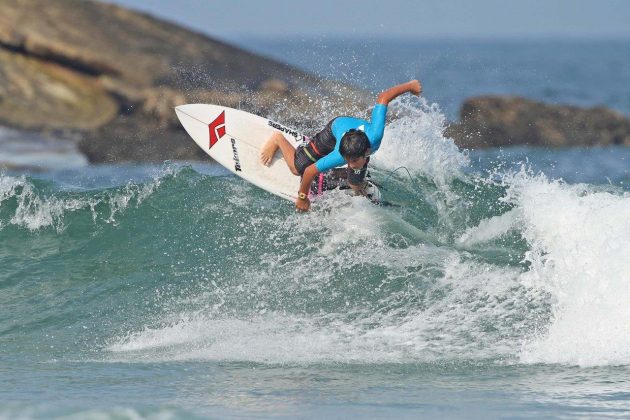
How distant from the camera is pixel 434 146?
11078 millimetres

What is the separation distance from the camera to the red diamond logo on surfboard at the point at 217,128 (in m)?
10.4

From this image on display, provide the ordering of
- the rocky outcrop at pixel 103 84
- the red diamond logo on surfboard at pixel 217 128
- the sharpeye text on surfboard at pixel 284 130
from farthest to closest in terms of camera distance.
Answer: the rocky outcrop at pixel 103 84 → the red diamond logo on surfboard at pixel 217 128 → the sharpeye text on surfboard at pixel 284 130

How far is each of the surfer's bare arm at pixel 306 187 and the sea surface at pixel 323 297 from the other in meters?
0.40

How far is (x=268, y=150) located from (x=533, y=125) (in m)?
14.7

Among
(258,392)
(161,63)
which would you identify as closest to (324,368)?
(258,392)

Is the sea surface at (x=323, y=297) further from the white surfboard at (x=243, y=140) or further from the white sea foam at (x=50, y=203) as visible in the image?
the white surfboard at (x=243, y=140)

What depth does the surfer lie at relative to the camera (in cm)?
824

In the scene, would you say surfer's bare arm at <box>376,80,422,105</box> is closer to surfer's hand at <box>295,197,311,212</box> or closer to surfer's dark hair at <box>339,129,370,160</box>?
surfer's dark hair at <box>339,129,370,160</box>

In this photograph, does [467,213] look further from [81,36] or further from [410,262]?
[81,36]

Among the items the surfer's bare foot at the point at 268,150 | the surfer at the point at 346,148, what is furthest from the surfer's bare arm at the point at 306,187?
the surfer's bare foot at the point at 268,150

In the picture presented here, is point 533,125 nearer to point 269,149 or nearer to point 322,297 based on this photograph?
point 269,149

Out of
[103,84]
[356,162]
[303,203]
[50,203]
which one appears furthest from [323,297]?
[103,84]

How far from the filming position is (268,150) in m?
9.92

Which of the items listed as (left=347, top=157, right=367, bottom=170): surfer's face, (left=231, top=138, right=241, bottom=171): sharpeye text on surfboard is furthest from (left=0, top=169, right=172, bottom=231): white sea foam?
(left=347, top=157, right=367, bottom=170): surfer's face
